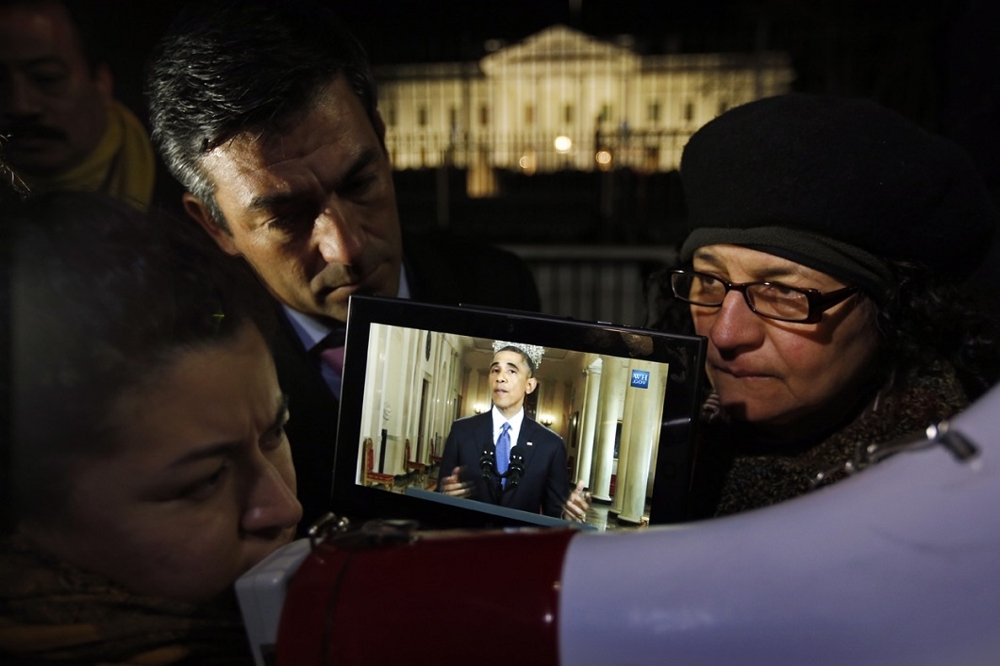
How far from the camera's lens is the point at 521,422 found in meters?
0.90

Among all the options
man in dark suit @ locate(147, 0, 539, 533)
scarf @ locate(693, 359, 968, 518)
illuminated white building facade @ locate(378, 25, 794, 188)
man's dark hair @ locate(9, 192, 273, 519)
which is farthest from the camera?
illuminated white building facade @ locate(378, 25, 794, 188)

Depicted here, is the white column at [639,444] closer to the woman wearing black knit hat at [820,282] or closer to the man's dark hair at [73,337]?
the woman wearing black knit hat at [820,282]

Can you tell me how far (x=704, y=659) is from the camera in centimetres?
53

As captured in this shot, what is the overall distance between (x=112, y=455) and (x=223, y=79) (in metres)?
0.45

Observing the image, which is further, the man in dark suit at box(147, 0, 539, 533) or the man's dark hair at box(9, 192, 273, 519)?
the man in dark suit at box(147, 0, 539, 533)

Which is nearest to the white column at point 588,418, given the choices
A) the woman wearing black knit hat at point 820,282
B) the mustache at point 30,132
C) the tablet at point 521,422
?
the tablet at point 521,422

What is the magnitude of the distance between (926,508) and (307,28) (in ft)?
2.76

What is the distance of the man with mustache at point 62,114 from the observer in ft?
2.58

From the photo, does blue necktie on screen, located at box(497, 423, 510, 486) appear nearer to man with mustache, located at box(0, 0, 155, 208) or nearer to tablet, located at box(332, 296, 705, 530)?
tablet, located at box(332, 296, 705, 530)

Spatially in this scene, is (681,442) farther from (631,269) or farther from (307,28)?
(631,269)

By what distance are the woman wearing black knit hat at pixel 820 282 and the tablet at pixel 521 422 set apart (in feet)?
0.86

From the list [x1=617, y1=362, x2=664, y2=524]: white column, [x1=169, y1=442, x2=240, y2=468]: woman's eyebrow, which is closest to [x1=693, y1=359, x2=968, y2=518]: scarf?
[x1=617, y1=362, x2=664, y2=524]: white column

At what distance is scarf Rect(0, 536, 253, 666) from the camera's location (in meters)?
0.67

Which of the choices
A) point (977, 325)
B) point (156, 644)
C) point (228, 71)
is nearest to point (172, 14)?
point (228, 71)
